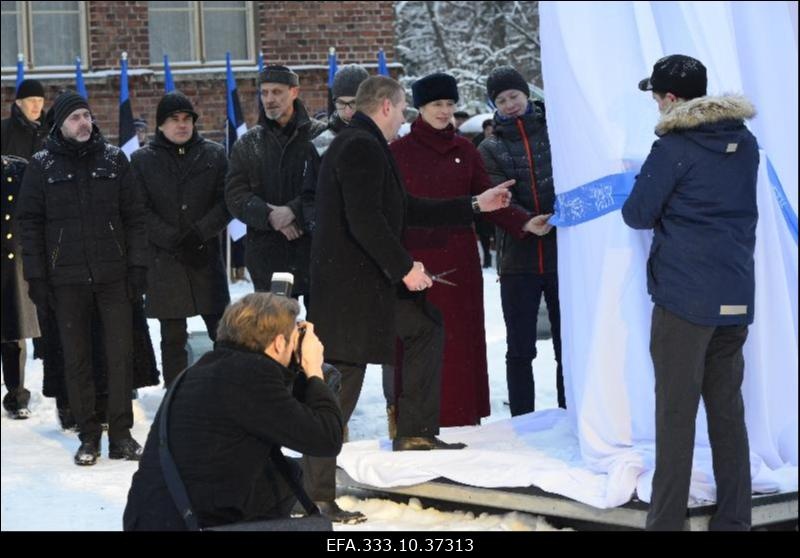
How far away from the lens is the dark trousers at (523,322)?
7.96 metres

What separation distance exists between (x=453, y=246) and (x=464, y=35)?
27.1 m

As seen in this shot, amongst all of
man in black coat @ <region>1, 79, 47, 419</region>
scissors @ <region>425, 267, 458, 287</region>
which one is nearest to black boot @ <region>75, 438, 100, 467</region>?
man in black coat @ <region>1, 79, 47, 419</region>

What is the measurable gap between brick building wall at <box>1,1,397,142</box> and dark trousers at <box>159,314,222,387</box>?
9.66 m

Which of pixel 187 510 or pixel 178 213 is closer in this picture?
pixel 187 510

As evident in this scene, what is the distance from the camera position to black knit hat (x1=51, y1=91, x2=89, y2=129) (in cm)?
793

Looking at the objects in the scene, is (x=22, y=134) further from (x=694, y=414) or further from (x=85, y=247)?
(x=694, y=414)

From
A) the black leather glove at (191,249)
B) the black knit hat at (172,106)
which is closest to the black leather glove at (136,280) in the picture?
the black leather glove at (191,249)

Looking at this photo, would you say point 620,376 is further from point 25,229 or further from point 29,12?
point 29,12

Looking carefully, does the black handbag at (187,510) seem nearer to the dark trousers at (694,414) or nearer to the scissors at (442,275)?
the dark trousers at (694,414)

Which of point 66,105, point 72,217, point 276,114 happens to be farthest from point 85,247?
point 276,114

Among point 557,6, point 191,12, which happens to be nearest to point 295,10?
point 191,12

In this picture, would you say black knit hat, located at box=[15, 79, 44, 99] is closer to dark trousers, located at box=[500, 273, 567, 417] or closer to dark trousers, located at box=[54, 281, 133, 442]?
dark trousers, located at box=[54, 281, 133, 442]

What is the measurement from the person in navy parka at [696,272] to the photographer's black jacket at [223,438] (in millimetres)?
1724

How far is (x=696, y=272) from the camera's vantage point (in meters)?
5.73
